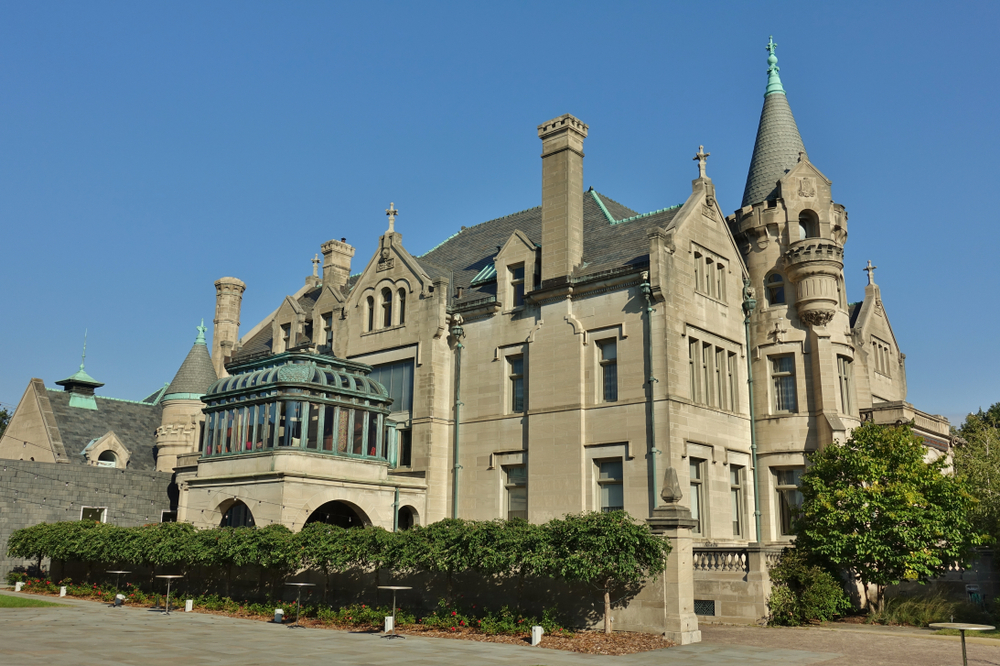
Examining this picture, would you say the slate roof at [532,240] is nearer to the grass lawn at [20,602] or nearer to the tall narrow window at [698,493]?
the tall narrow window at [698,493]

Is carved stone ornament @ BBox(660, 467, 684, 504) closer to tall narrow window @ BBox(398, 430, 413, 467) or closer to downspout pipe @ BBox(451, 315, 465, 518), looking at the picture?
downspout pipe @ BBox(451, 315, 465, 518)

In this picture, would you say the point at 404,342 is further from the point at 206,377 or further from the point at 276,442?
the point at 206,377

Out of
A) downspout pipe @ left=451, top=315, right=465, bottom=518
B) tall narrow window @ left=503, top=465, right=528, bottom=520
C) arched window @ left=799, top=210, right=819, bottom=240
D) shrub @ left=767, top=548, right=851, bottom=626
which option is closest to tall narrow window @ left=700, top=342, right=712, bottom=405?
arched window @ left=799, top=210, right=819, bottom=240

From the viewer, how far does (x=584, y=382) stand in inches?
1152

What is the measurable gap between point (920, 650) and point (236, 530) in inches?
725

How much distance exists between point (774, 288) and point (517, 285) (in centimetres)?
995

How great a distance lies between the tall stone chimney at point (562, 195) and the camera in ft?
101

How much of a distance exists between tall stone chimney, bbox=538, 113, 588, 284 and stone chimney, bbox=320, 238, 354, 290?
14.6 meters

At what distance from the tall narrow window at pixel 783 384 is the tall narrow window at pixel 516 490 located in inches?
381

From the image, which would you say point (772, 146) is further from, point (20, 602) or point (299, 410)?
point (20, 602)

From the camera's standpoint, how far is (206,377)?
44.8 m

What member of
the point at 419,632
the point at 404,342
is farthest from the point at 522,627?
the point at 404,342

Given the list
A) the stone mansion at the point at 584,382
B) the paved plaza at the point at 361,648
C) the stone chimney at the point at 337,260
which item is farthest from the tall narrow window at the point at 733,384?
the stone chimney at the point at 337,260

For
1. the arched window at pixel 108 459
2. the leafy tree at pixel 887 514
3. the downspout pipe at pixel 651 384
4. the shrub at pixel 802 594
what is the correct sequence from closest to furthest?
1. the shrub at pixel 802 594
2. the leafy tree at pixel 887 514
3. the downspout pipe at pixel 651 384
4. the arched window at pixel 108 459
